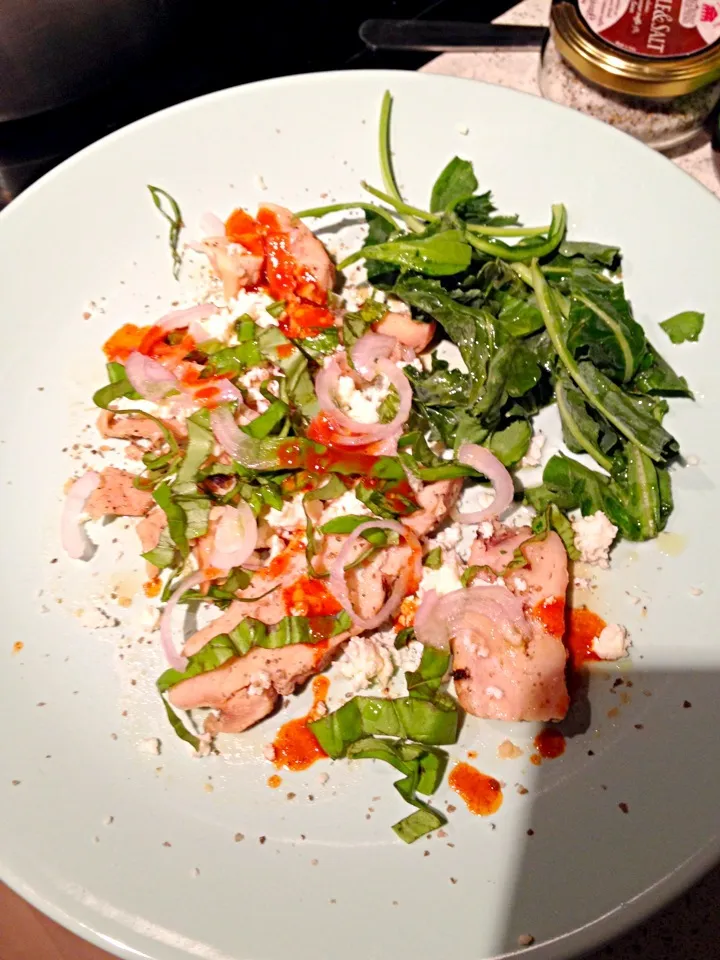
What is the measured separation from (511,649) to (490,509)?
0.27 meters

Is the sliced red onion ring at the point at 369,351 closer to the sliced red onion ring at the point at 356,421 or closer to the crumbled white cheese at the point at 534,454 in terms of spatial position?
the sliced red onion ring at the point at 356,421

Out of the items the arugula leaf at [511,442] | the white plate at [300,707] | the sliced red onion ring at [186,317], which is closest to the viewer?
the white plate at [300,707]

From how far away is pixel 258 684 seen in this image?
4.01ft

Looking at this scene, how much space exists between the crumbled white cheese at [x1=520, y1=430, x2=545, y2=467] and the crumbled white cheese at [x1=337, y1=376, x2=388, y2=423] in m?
0.30

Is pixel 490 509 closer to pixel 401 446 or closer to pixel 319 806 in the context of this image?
pixel 401 446

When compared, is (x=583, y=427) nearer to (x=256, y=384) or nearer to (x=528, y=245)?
(x=528, y=245)

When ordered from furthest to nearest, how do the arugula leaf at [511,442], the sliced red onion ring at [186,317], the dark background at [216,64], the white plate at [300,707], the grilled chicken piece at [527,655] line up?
the dark background at [216,64] → the sliced red onion ring at [186,317] → the arugula leaf at [511,442] → the grilled chicken piece at [527,655] → the white plate at [300,707]

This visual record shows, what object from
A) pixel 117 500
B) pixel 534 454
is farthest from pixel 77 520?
pixel 534 454

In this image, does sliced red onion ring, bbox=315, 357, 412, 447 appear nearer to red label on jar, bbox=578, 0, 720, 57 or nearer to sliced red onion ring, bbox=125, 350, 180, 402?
sliced red onion ring, bbox=125, 350, 180, 402

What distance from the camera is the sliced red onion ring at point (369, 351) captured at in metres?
1.41

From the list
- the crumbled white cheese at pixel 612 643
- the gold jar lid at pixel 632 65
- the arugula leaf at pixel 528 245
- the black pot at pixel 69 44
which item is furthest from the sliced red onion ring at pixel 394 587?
the black pot at pixel 69 44

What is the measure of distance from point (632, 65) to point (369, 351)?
31.1 inches

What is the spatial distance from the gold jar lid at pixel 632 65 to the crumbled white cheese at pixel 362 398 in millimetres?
793

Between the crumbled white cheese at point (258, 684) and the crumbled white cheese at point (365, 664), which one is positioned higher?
the crumbled white cheese at point (258, 684)
